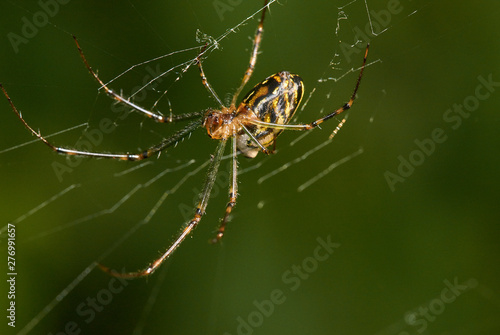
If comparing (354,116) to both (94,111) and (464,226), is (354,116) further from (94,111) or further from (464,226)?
(94,111)

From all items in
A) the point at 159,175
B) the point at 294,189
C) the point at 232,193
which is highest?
the point at 159,175

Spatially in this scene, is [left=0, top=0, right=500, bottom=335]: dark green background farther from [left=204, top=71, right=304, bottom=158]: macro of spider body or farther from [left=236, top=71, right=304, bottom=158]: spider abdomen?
[left=236, top=71, right=304, bottom=158]: spider abdomen

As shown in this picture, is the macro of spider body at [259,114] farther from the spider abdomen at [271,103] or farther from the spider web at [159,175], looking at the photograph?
the spider web at [159,175]

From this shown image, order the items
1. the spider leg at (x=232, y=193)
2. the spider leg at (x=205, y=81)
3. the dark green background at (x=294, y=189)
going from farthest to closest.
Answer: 1. the dark green background at (x=294, y=189)
2. the spider leg at (x=232, y=193)
3. the spider leg at (x=205, y=81)

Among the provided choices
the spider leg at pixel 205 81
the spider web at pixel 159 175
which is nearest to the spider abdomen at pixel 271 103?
the spider leg at pixel 205 81

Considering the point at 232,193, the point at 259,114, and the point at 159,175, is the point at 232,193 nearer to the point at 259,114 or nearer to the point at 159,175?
the point at 259,114

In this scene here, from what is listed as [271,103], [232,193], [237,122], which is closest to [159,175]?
[232,193]
